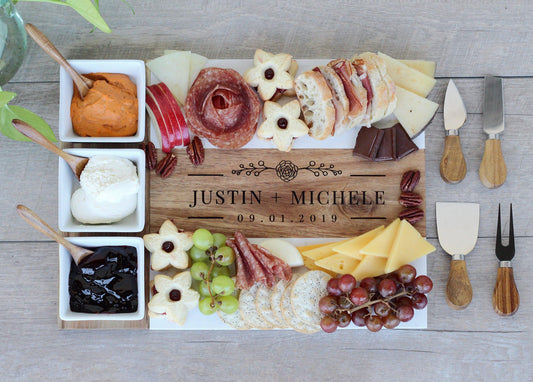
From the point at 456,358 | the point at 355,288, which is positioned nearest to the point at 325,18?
the point at 355,288

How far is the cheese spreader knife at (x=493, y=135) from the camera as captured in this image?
1350 mm

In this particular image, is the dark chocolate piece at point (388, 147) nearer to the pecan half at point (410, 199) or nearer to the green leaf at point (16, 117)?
the pecan half at point (410, 199)

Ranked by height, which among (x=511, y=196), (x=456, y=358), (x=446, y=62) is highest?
(x=446, y=62)

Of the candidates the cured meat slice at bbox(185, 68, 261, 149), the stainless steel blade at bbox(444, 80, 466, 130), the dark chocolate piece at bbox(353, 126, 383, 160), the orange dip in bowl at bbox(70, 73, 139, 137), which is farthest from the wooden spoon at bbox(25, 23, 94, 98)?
the stainless steel blade at bbox(444, 80, 466, 130)

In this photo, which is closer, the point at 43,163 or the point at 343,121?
the point at 343,121

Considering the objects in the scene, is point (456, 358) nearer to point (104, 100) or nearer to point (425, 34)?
point (425, 34)

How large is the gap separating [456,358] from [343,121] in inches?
30.0

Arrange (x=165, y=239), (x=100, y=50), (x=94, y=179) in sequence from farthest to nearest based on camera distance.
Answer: (x=100, y=50), (x=165, y=239), (x=94, y=179)

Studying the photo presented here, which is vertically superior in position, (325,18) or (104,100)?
(325,18)

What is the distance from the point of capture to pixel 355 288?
1227mm

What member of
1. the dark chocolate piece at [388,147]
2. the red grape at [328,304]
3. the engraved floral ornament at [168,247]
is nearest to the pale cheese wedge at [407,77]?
the dark chocolate piece at [388,147]

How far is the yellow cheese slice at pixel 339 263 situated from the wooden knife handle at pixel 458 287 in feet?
0.95

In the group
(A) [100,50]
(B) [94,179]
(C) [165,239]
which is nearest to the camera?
(B) [94,179]

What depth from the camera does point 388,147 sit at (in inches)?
51.8
